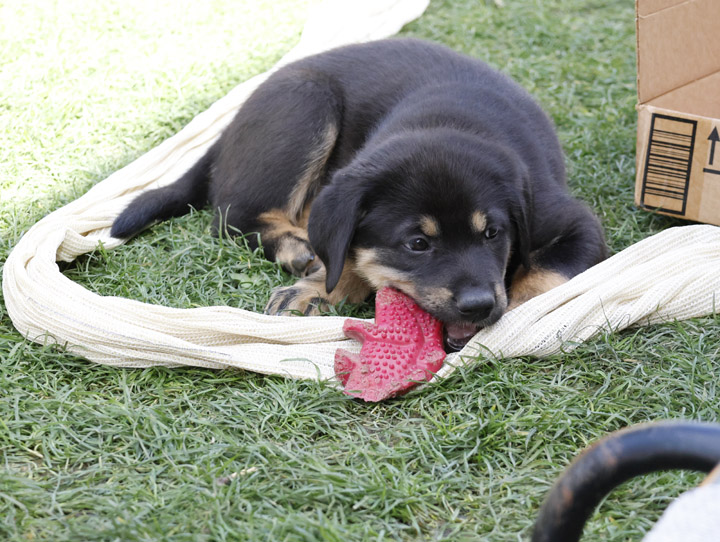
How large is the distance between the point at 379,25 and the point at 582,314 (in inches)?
139

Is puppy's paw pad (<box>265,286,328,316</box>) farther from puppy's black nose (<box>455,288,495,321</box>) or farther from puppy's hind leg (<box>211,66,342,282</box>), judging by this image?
puppy's black nose (<box>455,288,495,321</box>)

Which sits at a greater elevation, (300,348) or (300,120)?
(300,120)

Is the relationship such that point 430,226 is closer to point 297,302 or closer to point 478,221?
point 478,221

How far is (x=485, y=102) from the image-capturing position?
3.47 meters

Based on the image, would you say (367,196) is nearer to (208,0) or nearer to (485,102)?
(485,102)

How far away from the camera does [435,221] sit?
278 centimetres

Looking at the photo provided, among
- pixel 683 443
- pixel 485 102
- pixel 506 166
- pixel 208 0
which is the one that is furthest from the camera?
pixel 208 0

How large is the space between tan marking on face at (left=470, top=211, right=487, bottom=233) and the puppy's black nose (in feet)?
0.82

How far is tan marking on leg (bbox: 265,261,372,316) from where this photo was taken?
123 inches

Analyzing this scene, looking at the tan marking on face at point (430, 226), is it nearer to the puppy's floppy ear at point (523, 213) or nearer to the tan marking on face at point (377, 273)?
the tan marking on face at point (377, 273)

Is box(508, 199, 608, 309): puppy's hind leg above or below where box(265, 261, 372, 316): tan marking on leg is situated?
above

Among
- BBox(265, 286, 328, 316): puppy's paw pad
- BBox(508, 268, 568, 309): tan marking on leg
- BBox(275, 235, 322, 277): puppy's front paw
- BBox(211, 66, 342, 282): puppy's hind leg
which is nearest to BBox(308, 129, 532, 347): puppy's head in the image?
BBox(508, 268, 568, 309): tan marking on leg

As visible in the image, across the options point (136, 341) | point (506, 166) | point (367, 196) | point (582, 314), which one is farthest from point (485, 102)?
point (136, 341)

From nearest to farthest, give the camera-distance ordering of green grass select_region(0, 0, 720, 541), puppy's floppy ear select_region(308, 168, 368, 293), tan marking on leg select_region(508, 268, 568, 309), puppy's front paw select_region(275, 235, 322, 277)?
green grass select_region(0, 0, 720, 541), puppy's floppy ear select_region(308, 168, 368, 293), tan marking on leg select_region(508, 268, 568, 309), puppy's front paw select_region(275, 235, 322, 277)
